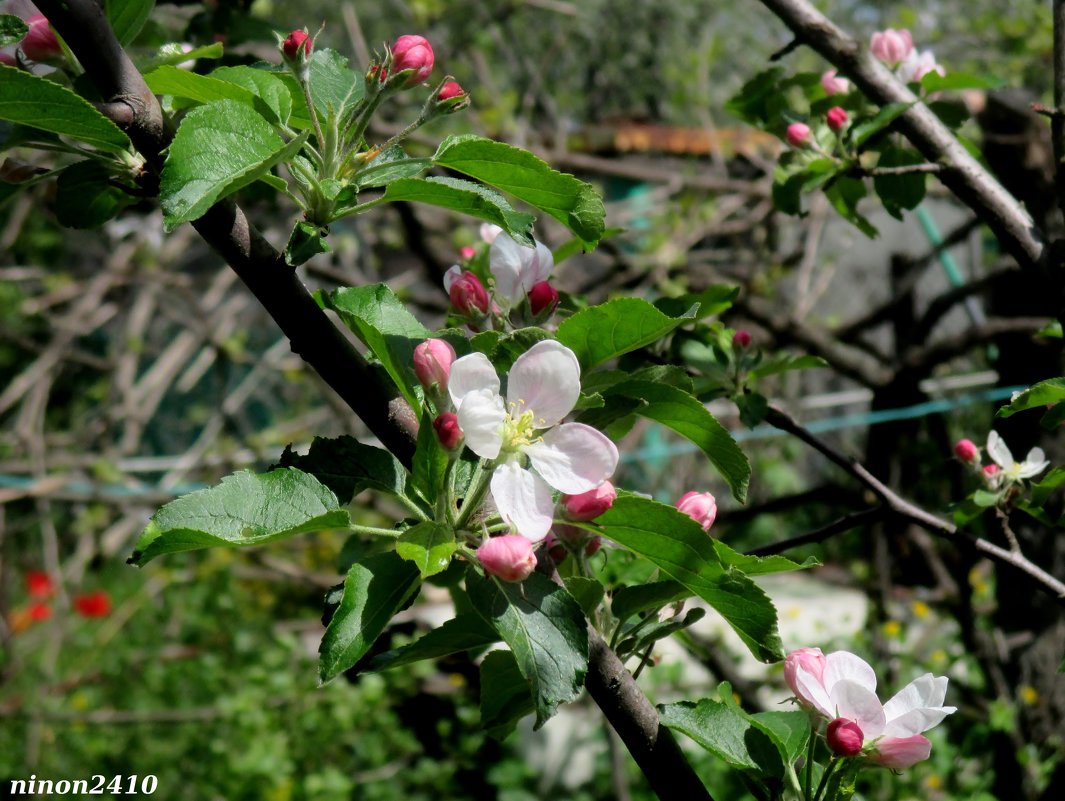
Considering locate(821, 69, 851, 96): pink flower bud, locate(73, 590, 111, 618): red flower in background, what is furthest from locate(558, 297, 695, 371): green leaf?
locate(73, 590, 111, 618): red flower in background

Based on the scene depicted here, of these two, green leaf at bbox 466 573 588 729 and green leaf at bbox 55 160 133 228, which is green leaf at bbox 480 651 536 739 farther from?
→ green leaf at bbox 55 160 133 228

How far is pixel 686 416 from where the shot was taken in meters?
0.84

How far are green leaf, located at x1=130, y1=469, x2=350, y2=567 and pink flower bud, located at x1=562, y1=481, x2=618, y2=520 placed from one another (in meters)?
0.18

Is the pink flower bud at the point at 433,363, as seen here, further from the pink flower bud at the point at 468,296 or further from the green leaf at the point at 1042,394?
the green leaf at the point at 1042,394

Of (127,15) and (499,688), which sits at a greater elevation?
(127,15)

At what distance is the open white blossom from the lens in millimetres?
1365

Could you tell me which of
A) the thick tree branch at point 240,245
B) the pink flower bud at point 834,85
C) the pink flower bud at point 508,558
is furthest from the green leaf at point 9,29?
the pink flower bud at point 834,85

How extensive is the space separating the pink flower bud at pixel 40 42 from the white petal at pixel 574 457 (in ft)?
1.91

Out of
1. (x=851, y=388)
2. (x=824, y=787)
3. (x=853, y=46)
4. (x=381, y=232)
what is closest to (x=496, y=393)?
(x=824, y=787)

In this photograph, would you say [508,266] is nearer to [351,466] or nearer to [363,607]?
[351,466]

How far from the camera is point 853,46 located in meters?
1.45

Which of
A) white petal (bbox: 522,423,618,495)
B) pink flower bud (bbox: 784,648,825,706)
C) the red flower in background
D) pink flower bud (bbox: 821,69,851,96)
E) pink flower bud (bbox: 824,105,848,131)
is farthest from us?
the red flower in background

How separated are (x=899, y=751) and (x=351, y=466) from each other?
1.65 ft

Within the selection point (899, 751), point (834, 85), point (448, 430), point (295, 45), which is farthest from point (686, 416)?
point (834, 85)
